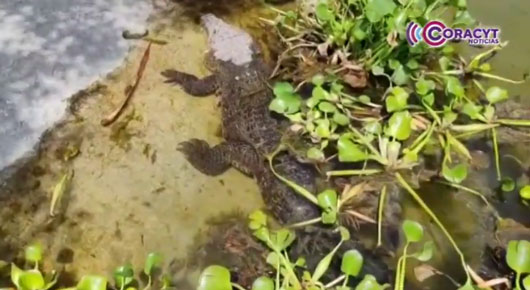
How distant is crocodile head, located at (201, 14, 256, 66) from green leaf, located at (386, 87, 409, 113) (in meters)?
0.72

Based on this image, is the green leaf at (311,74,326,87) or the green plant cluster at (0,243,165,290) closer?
the green plant cluster at (0,243,165,290)

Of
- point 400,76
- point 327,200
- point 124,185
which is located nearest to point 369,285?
point 327,200

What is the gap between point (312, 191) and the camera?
Result: 2.70 metres

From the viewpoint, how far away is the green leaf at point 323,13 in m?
3.10

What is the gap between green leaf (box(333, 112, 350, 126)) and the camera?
9.30ft

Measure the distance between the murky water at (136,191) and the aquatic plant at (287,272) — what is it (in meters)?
0.30

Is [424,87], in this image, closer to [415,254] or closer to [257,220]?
[415,254]

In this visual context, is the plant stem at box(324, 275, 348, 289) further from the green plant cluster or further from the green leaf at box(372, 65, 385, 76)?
the green leaf at box(372, 65, 385, 76)

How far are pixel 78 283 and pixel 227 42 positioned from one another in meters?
1.46

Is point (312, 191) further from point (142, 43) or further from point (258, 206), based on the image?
point (142, 43)

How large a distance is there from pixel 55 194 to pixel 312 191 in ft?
3.10

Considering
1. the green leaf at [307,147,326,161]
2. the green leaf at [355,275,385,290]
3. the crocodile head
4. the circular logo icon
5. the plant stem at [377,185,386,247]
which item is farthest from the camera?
the crocodile head

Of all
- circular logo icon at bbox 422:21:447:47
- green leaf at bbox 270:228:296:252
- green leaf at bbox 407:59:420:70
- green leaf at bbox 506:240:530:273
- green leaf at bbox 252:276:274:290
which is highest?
circular logo icon at bbox 422:21:447:47

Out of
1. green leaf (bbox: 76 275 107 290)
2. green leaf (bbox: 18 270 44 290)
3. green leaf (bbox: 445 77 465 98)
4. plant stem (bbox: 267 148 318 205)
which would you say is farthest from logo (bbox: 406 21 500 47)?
green leaf (bbox: 18 270 44 290)
